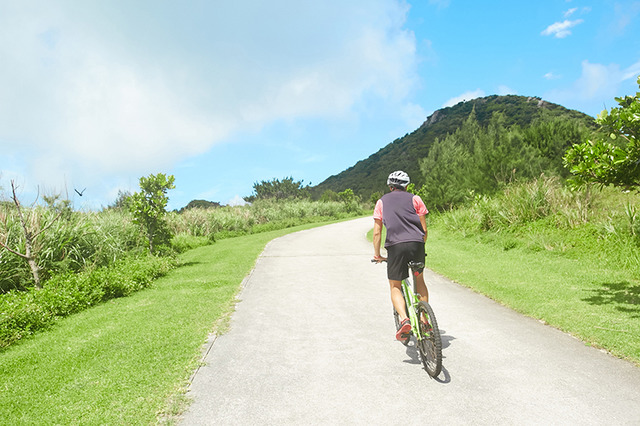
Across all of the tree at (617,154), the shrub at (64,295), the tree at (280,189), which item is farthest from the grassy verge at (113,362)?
the tree at (280,189)

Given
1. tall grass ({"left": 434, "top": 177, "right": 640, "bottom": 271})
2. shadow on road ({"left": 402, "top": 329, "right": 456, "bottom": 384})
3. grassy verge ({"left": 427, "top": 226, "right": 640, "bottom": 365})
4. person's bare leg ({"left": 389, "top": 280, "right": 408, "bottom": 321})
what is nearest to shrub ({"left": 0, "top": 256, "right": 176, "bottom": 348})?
person's bare leg ({"left": 389, "top": 280, "right": 408, "bottom": 321})

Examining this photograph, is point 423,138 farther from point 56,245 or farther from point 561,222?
point 56,245

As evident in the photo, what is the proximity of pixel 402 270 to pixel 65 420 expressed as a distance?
11.8 ft

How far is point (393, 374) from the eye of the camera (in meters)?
4.17

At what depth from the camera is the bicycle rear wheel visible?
3871mm

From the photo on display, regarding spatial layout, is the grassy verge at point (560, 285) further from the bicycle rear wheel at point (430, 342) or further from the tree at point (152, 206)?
the tree at point (152, 206)

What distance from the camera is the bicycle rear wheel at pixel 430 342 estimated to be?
152 inches

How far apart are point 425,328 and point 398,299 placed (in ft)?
1.60

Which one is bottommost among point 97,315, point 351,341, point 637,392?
point 637,392

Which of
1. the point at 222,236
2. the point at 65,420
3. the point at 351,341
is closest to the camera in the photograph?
the point at 65,420

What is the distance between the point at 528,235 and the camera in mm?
12312

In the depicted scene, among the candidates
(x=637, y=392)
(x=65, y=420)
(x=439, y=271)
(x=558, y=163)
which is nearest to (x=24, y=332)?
(x=65, y=420)

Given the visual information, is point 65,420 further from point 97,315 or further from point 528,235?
point 528,235

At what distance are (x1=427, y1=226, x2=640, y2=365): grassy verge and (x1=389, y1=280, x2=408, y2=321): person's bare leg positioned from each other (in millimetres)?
2619
